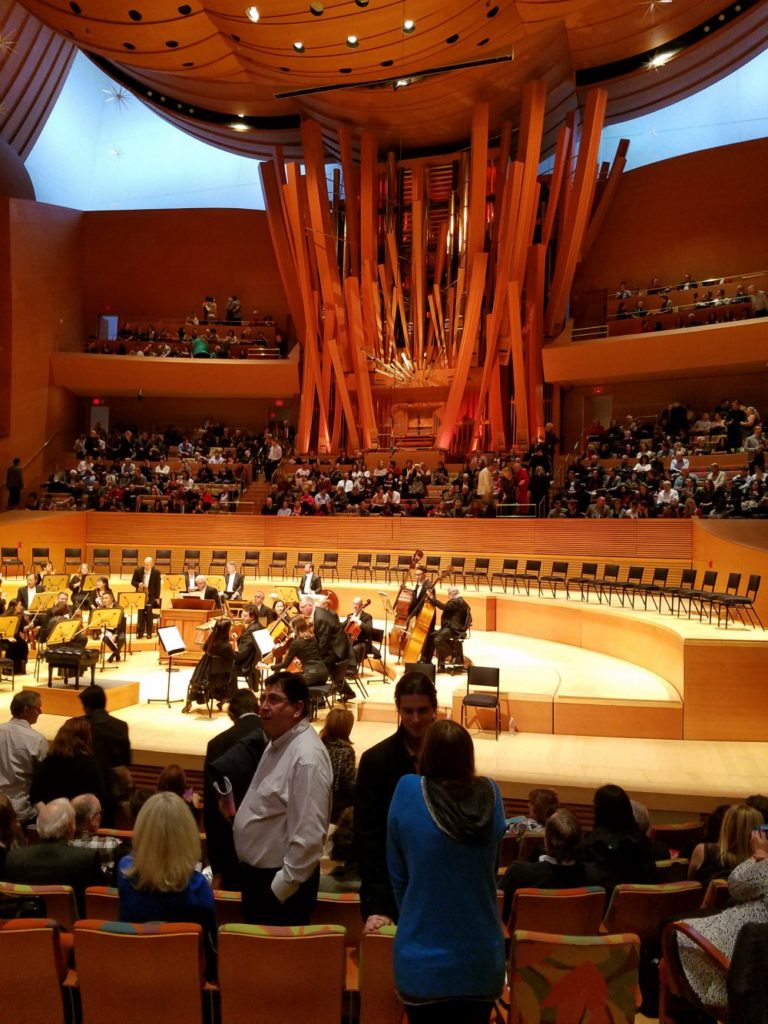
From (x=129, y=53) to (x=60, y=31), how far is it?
1.46 metres

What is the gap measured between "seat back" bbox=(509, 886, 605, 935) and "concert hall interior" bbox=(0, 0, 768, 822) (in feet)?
27.1

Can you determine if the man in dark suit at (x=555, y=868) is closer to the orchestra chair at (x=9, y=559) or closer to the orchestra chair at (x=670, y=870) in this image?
the orchestra chair at (x=670, y=870)

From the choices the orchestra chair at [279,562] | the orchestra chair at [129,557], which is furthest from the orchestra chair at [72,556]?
the orchestra chair at [279,562]

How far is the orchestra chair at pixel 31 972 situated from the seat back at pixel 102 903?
0.34 metres

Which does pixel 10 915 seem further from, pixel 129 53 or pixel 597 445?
pixel 129 53

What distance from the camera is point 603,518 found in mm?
15680

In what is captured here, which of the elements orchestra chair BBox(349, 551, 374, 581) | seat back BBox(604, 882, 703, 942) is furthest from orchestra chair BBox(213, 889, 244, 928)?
orchestra chair BBox(349, 551, 374, 581)

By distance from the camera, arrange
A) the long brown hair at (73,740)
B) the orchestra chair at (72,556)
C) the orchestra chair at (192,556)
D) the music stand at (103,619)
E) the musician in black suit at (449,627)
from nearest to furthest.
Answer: the long brown hair at (73,740), the music stand at (103,619), the musician in black suit at (449,627), the orchestra chair at (192,556), the orchestra chair at (72,556)

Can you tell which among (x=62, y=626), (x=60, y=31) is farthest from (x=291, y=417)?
(x=62, y=626)

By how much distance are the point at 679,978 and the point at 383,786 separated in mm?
1061

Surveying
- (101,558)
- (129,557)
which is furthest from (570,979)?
(129,557)

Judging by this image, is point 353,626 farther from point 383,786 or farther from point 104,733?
point 383,786

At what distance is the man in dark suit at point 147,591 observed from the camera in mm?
12789

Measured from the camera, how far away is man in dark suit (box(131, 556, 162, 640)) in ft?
42.0
